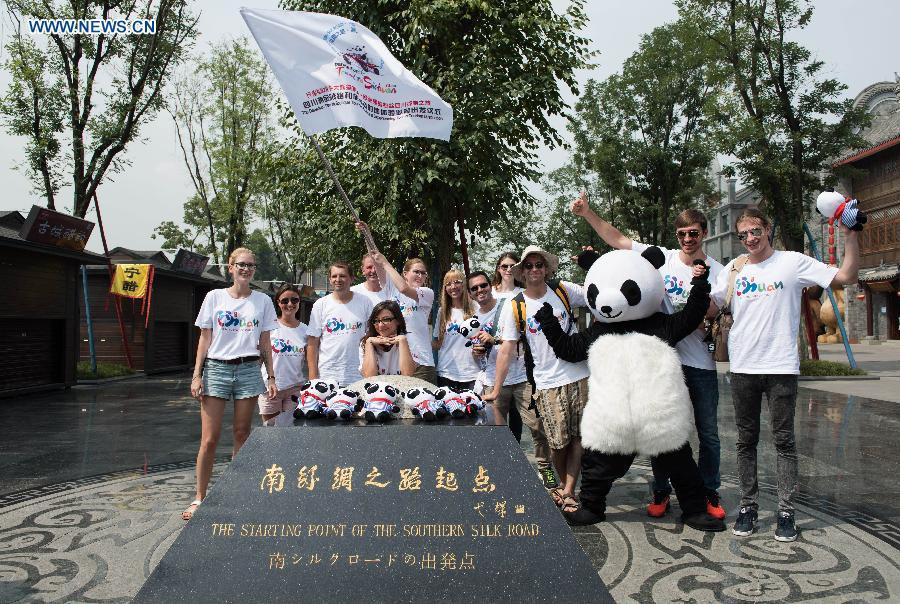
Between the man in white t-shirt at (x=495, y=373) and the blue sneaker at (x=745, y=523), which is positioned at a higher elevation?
the man in white t-shirt at (x=495, y=373)

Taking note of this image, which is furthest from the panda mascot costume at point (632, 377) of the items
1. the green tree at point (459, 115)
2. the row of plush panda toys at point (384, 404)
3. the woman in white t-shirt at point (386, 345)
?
the green tree at point (459, 115)

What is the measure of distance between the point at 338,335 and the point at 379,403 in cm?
220

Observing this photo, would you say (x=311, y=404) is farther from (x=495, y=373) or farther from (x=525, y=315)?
(x=495, y=373)

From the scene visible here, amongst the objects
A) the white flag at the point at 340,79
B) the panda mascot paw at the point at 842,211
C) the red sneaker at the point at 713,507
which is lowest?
the red sneaker at the point at 713,507

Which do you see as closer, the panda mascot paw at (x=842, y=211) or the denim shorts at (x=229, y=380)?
the panda mascot paw at (x=842, y=211)

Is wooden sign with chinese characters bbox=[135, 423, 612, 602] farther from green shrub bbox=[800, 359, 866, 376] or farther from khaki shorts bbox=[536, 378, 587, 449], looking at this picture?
green shrub bbox=[800, 359, 866, 376]

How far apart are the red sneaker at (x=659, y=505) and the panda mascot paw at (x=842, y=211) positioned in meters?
2.17

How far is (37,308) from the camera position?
48.9ft

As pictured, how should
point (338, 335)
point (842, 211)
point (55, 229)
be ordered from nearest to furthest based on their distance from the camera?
1. point (842, 211)
2. point (338, 335)
3. point (55, 229)

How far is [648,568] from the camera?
152 inches

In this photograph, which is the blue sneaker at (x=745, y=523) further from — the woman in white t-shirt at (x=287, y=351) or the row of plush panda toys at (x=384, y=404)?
the woman in white t-shirt at (x=287, y=351)

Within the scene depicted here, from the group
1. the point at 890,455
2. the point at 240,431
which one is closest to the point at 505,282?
the point at 240,431

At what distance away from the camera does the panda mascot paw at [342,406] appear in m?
3.36

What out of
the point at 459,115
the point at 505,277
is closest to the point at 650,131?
the point at 459,115
